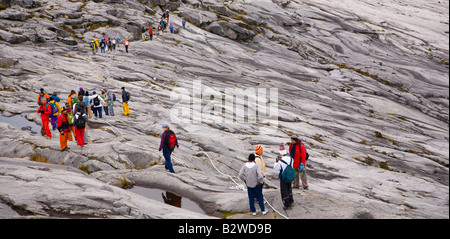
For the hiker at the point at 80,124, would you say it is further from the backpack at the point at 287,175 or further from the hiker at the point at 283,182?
the backpack at the point at 287,175

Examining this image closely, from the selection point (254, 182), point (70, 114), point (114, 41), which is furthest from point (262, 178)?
point (114, 41)

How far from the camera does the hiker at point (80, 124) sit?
67.2ft

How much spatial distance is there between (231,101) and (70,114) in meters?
26.8

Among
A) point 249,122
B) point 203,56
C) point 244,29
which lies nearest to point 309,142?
point 249,122

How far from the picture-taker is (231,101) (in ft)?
150

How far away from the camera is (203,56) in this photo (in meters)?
64.7

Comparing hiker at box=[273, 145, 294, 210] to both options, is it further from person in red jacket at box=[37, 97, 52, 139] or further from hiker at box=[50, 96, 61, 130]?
hiker at box=[50, 96, 61, 130]

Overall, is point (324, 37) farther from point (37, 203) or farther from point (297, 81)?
point (37, 203)

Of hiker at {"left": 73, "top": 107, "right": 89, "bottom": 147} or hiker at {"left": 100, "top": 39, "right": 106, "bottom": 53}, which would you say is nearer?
hiker at {"left": 73, "top": 107, "right": 89, "bottom": 147}

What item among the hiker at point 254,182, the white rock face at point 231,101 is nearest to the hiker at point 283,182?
the white rock face at point 231,101

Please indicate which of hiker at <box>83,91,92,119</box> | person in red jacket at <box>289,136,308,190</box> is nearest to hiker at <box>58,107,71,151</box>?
hiker at <box>83,91,92,119</box>

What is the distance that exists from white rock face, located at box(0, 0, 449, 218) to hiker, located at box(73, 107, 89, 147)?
2.85 ft

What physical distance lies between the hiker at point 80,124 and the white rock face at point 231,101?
868 millimetres

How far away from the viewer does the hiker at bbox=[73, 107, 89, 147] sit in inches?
806
